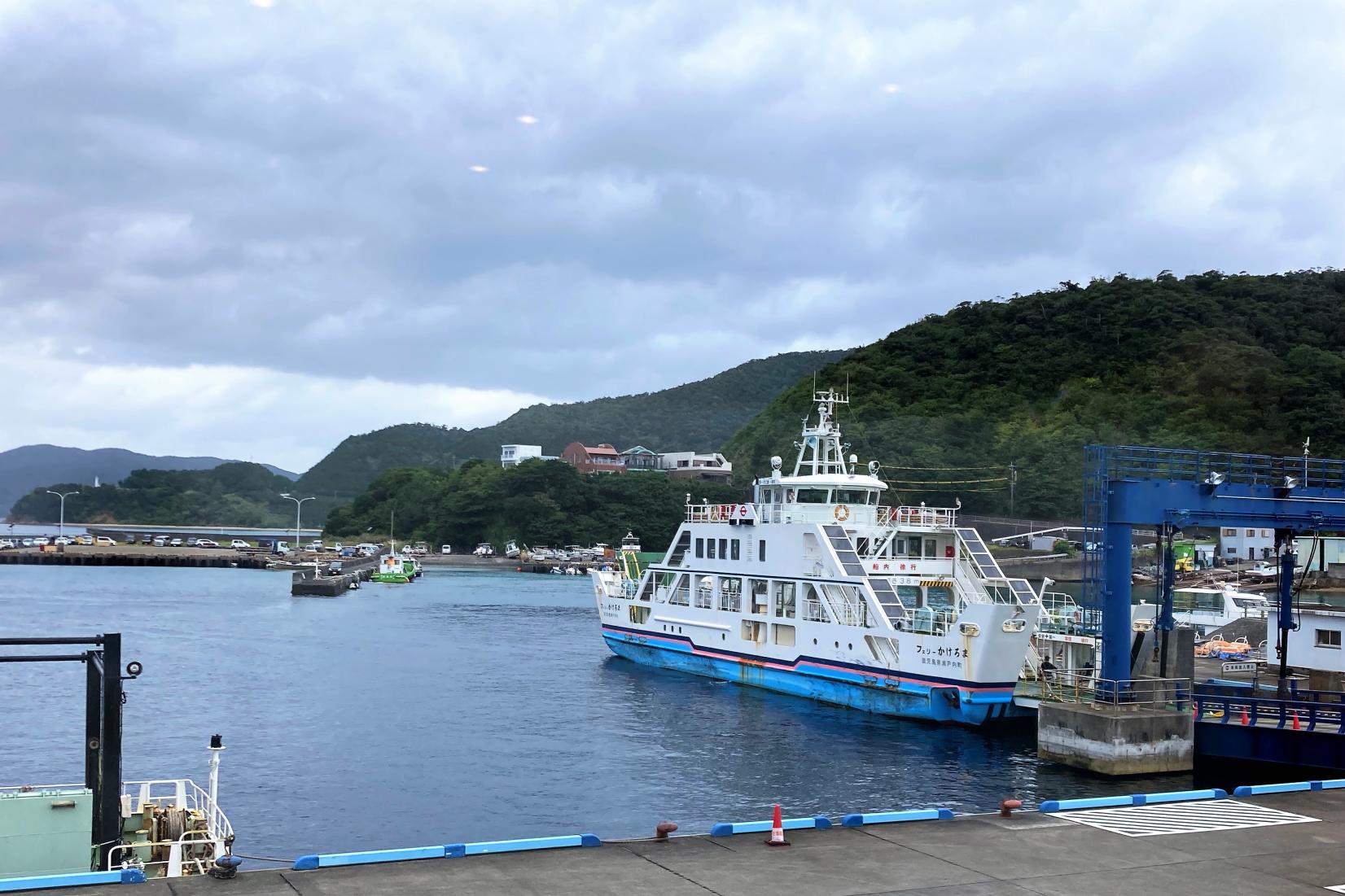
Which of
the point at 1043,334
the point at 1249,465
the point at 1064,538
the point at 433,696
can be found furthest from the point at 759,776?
the point at 1043,334

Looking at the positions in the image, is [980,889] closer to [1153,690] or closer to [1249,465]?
[1153,690]

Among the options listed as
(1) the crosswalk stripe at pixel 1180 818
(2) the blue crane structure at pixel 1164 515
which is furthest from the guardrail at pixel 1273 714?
(1) the crosswalk stripe at pixel 1180 818

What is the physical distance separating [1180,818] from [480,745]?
19.9 m

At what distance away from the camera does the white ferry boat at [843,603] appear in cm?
3306

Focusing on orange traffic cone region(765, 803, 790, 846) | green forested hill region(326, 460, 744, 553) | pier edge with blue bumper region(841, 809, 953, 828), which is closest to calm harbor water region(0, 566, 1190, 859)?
pier edge with blue bumper region(841, 809, 953, 828)

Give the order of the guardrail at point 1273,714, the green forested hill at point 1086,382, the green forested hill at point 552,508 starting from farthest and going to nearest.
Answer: the green forested hill at point 552,508, the green forested hill at point 1086,382, the guardrail at point 1273,714

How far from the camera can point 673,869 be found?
14.1 m

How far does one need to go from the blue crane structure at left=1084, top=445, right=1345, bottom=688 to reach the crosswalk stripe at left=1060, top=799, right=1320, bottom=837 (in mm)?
8632

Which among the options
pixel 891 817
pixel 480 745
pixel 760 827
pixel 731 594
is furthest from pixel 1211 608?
pixel 760 827

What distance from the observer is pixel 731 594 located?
42375 mm

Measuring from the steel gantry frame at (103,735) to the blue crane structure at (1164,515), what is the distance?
2065 cm

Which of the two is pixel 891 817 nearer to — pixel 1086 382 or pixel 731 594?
pixel 731 594

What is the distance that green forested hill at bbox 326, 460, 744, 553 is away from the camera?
15925cm

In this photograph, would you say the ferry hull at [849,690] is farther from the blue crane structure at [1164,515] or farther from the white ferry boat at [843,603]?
the blue crane structure at [1164,515]
